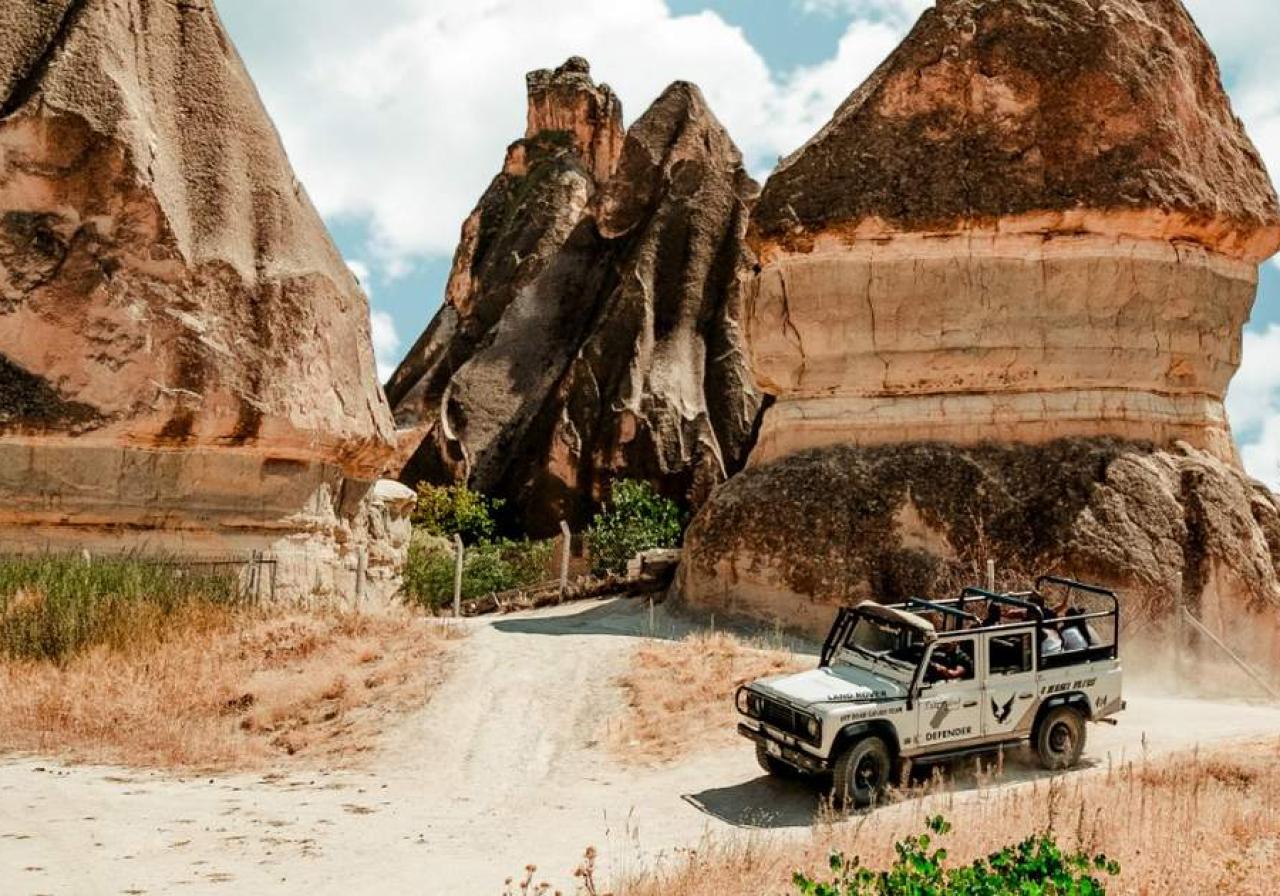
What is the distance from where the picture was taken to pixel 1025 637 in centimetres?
876

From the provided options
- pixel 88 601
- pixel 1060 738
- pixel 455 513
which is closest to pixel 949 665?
pixel 1060 738

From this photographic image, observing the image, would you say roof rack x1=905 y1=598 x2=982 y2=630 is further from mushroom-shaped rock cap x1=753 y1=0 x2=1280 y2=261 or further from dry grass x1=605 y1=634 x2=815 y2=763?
mushroom-shaped rock cap x1=753 y1=0 x2=1280 y2=261

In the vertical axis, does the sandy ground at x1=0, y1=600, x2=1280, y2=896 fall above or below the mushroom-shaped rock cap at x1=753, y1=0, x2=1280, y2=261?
below

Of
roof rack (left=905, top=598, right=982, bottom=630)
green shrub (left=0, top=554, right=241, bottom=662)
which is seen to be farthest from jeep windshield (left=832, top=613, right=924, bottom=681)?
green shrub (left=0, top=554, right=241, bottom=662)

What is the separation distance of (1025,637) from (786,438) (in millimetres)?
7135

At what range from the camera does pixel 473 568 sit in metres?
23.4

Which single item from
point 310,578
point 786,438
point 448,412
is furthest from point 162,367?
point 448,412

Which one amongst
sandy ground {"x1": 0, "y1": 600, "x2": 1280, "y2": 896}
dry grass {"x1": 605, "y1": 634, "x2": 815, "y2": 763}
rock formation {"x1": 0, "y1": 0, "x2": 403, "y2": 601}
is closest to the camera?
sandy ground {"x1": 0, "y1": 600, "x2": 1280, "y2": 896}

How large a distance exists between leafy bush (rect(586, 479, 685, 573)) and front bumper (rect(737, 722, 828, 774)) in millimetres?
14375

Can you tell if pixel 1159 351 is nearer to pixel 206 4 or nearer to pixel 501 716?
pixel 501 716

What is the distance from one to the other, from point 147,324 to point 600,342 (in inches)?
792

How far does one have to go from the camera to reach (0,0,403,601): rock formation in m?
13.1

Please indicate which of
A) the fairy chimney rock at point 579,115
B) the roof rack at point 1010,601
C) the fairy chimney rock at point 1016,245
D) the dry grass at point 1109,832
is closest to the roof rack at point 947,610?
the roof rack at point 1010,601

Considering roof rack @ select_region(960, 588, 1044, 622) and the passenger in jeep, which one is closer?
the passenger in jeep
